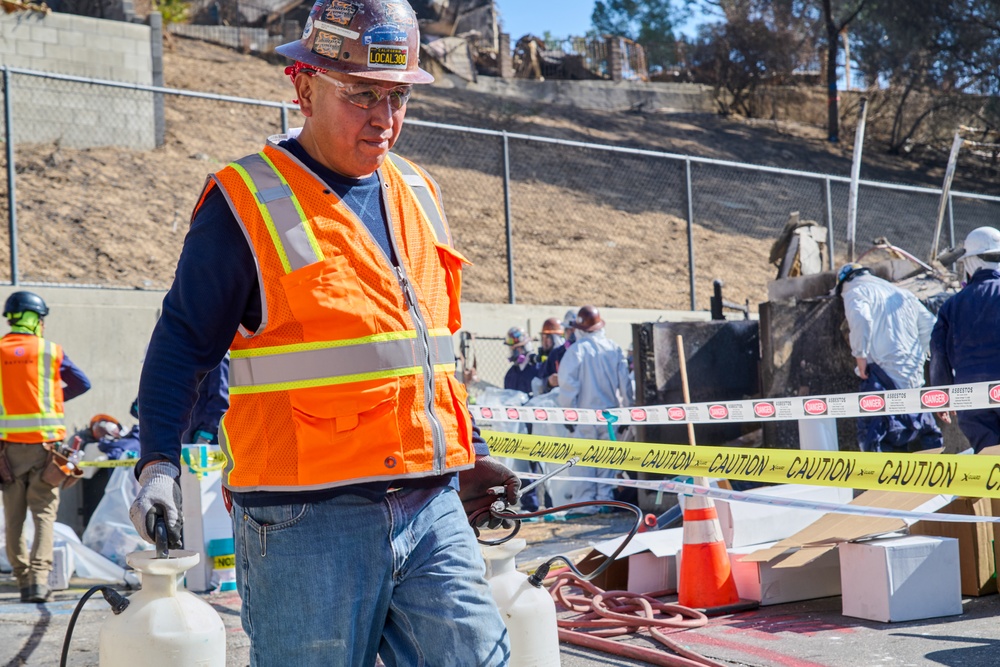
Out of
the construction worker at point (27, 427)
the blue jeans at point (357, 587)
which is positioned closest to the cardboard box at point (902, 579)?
the blue jeans at point (357, 587)

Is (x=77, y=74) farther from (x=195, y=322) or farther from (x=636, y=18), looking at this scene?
(x=636, y=18)

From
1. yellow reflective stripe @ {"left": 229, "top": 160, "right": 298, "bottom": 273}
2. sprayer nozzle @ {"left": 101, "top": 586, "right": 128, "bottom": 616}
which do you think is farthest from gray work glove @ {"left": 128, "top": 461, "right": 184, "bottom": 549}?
sprayer nozzle @ {"left": 101, "top": 586, "right": 128, "bottom": 616}

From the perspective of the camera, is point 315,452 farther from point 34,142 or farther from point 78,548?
point 34,142

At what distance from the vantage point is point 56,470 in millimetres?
7406

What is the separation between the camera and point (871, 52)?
99.1 ft

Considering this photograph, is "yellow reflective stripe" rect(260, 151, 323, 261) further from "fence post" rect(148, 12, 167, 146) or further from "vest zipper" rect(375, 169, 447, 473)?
"fence post" rect(148, 12, 167, 146)

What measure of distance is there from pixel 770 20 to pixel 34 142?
884 inches

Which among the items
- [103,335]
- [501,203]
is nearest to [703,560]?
[103,335]

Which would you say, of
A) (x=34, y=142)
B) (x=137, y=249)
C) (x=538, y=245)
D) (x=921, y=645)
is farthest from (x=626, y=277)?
(x=921, y=645)

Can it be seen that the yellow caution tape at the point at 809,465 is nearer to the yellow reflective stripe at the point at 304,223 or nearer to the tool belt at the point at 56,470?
the yellow reflective stripe at the point at 304,223

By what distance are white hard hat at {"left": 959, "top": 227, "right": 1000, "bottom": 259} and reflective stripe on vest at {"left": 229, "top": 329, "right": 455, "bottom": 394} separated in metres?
5.55

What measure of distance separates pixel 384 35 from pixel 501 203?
19.3 meters

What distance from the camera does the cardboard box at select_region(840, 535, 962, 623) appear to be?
5125 millimetres

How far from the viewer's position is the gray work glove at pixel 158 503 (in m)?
2.34
